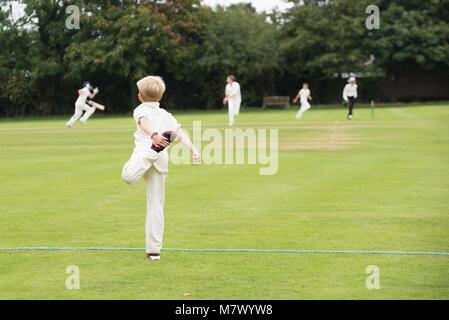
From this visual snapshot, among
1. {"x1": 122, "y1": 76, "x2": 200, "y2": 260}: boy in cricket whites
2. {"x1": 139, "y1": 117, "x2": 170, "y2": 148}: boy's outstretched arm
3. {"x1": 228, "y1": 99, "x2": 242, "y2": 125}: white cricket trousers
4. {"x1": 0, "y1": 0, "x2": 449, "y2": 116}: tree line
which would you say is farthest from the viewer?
{"x1": 0, "y1": 0, "x2": 449, "y2": 116}: tree line

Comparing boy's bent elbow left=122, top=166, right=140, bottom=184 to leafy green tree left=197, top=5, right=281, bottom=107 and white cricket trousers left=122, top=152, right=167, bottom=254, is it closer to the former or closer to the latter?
white cricket trousers left=122, top=152, right=167, bottom=254

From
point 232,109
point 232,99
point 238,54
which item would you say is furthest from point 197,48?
point 232,109

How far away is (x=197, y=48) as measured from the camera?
67625 millimetres

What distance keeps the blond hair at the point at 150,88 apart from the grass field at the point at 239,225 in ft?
5.91

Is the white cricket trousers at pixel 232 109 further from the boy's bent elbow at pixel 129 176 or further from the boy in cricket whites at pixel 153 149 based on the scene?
the boy's bent elbow at pixel 129 176

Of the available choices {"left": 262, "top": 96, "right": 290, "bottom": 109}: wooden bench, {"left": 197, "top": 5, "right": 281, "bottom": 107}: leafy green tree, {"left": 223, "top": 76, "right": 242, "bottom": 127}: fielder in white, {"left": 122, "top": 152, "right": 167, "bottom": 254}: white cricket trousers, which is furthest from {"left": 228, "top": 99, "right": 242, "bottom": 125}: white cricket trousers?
{"left": 122, "top": 152, "right": 167, "bottom": 254}: white cricket trousers

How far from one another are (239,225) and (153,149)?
339 cm

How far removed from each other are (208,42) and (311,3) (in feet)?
30.2

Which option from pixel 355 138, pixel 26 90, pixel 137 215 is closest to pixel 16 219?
pixel 137 215

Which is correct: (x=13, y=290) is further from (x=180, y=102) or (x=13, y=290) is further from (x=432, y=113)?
(x=180, y=102)

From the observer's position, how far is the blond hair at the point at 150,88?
9906 millimetres

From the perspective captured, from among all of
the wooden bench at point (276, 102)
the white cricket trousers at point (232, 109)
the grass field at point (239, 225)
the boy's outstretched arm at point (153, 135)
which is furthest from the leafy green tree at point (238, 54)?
the boy's outstretched arm at point (153, 135)

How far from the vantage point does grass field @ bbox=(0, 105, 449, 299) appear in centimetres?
897

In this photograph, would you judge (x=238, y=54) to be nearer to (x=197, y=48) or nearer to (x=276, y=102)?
(x=197, y=48)
